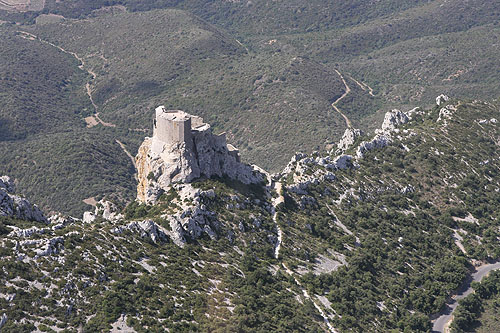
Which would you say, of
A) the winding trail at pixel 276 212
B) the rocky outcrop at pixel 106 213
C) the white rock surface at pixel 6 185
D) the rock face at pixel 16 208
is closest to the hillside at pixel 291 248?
the winding trail at pixel 276 212

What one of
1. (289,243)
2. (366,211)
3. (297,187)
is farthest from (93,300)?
(366,211)

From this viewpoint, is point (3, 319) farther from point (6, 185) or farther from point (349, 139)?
point (349, 139)

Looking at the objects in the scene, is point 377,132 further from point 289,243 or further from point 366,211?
point 289,243

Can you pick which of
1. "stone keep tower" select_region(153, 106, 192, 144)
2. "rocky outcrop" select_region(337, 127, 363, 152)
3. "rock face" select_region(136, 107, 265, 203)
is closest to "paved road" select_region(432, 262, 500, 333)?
"rock face" select_region(136, 107, 265, 203)

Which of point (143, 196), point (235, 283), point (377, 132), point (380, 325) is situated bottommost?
point (380, 325)

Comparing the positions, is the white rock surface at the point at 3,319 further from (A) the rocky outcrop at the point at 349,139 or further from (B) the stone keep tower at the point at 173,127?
(A) the rocky outcrop at the point at 349,139

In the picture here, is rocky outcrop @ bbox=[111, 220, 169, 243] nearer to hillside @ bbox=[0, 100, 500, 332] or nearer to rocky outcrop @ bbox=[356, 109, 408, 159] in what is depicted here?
hillside @ bbox=[0, 100, 500, 332]
